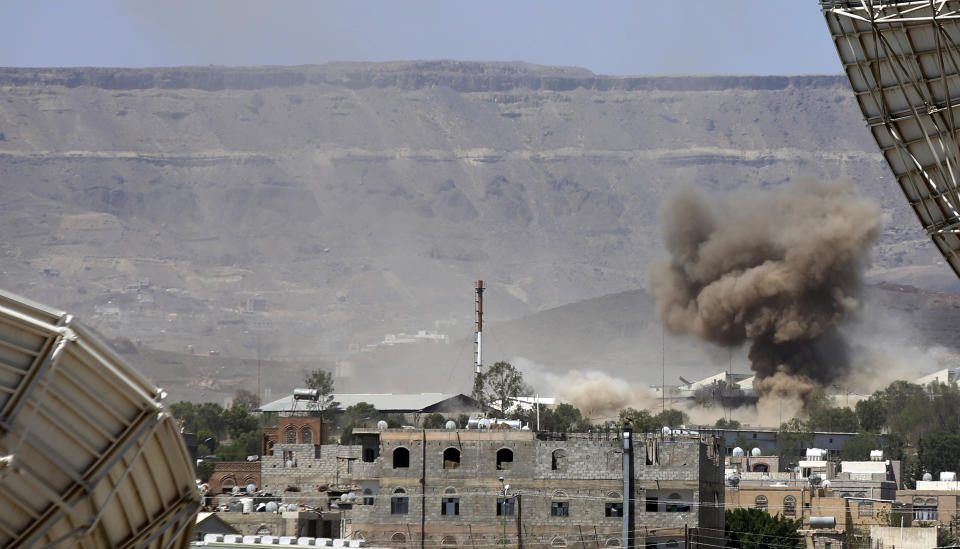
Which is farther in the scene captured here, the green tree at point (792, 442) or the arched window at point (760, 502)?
the green tree at point (792, 442)

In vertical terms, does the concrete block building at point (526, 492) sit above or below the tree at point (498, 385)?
below

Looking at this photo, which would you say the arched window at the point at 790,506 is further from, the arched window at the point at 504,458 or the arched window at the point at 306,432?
the arched window at the point at 306,432

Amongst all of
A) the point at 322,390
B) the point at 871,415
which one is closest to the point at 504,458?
the point at 871,415

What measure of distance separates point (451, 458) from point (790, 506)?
24.7 metres

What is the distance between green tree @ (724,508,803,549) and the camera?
5831 cm

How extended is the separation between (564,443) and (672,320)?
92612mm

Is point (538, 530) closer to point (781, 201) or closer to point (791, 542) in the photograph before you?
point (791, 542)

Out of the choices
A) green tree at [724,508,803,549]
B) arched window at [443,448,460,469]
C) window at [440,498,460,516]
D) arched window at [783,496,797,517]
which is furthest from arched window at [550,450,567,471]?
arched window at [783,496,797,517]

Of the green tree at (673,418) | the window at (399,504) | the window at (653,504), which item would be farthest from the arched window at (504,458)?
the green tree at (673,418)

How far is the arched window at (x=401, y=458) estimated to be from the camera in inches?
2099

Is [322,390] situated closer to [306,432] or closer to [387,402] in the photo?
[387,402]

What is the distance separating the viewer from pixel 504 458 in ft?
175

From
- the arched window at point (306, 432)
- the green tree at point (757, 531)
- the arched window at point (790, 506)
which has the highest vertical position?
the arched window at point (306, 432)

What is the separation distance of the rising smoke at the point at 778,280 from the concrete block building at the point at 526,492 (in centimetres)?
7990
